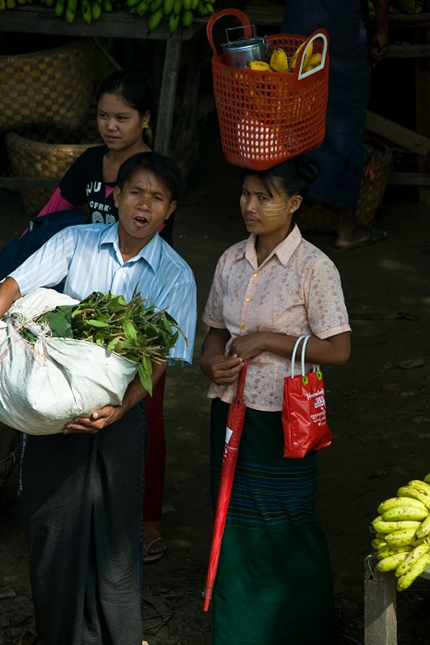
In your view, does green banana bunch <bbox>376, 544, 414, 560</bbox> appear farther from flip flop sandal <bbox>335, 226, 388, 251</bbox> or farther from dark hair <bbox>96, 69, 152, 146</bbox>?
flip flop sandal <bbox>335, 226, 388, 251</bbox>

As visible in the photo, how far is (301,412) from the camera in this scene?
2.84 metres

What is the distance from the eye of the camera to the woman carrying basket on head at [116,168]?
3555 mm

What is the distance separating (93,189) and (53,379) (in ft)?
4.07

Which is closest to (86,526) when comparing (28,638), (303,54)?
(28,638)

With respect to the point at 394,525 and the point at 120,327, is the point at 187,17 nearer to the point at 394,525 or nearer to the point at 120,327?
the point at 120,327

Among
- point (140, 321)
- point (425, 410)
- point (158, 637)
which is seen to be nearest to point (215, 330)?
point (140, 321)

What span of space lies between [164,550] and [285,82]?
1.94m

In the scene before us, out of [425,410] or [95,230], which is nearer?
[95,230]

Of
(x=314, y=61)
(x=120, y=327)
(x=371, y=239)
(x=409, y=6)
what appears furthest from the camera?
(x=409, y=6)

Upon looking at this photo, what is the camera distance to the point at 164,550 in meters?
3.81

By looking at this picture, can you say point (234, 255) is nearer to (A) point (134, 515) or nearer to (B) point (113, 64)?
(A) point (134, 515)

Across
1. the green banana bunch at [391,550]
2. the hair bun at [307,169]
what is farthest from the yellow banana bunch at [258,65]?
the green banana bunch at [391,550]

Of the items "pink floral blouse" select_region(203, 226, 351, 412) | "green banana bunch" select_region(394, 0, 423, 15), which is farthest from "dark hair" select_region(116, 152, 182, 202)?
"green banana bunch" select_region(394, 0, 423, 15)

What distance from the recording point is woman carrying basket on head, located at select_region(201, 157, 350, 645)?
9.50 feet
